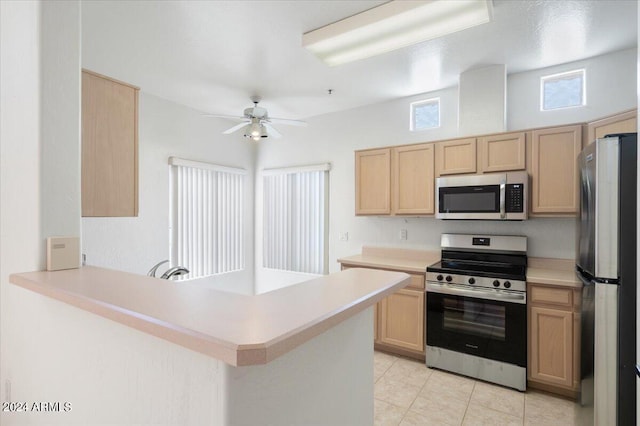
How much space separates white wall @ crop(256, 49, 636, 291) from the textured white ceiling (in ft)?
0.64

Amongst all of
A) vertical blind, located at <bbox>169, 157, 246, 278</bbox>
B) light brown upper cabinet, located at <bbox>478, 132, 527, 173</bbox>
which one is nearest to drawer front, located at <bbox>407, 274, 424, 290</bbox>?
light brown upper cabinet, located at <bbox>478, 132, 527, 173</bbox>

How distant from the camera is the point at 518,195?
2.74 m

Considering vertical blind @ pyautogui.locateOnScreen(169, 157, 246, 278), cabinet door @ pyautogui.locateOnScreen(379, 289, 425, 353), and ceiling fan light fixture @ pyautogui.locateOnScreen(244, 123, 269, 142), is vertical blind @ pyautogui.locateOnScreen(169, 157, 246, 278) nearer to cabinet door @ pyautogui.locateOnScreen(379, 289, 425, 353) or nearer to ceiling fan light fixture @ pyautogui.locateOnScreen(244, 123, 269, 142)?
ceiling fan light fixture @ pyautogui.locateOnScreen(244, 123, 269, 142)

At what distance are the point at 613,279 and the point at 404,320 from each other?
1.85m

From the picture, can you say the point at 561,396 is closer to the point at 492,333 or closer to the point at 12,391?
the point at 492,333

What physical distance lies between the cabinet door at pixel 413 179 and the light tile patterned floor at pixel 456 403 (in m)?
1.62

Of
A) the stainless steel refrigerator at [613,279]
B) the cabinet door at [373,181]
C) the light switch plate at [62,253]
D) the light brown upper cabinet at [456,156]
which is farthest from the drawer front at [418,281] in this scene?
the light switch plate at [62,253]

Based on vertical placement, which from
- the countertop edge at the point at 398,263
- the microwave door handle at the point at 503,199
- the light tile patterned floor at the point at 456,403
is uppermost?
the microwave door handle at the point at 503,199

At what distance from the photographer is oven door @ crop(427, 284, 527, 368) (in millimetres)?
2557

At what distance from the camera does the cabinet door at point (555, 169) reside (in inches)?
101

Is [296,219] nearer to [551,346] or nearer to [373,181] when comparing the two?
[373,181]

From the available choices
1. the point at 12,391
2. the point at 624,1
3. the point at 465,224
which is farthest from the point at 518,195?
the point at 12,391

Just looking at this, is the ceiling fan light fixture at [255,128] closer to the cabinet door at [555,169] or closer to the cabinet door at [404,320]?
the cabinet door at [404,320]

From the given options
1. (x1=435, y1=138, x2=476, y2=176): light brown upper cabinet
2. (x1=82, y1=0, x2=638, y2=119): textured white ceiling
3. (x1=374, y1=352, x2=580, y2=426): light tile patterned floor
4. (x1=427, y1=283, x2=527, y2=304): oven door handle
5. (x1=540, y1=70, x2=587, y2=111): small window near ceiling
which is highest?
(x1=82, y1=0, x2=638, y2=119): textured white ceiling
